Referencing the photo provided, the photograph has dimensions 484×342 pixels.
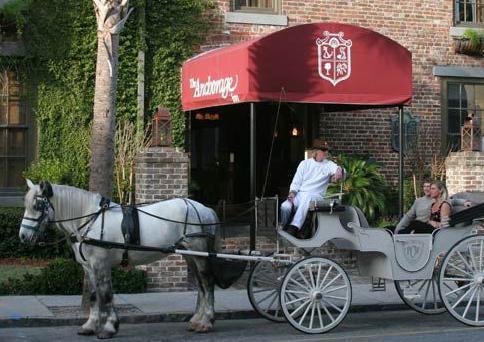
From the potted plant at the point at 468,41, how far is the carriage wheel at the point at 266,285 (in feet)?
32.3

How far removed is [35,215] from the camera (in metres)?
8.31

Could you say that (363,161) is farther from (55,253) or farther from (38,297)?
(38,297)

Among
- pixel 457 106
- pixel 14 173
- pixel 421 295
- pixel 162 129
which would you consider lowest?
pixel 421 295

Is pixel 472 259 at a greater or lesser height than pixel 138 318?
greater

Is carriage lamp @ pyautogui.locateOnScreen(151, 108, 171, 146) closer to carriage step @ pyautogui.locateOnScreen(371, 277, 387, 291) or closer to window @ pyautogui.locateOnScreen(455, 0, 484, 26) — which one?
carriage step @ pyautogui.locateOnScreen(371, 277, 387, 291)

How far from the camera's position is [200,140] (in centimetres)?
1631

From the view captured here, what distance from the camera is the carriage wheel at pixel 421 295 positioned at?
9.79 meters

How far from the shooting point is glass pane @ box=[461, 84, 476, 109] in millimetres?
17719

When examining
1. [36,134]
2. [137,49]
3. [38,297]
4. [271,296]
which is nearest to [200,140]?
[137,49]

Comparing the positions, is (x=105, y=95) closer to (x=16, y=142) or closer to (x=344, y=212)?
(x=344, y=212)

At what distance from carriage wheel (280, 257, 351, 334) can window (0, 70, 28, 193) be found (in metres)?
7.68

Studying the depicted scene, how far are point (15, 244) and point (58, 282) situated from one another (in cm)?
230

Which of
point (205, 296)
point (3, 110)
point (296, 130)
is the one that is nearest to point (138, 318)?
point (205, 296)

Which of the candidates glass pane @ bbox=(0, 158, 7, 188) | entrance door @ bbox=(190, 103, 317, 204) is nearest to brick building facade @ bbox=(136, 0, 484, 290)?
entrance door @ bbox=(190, 103, 317, 204)
